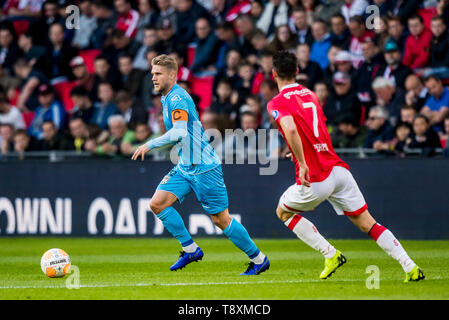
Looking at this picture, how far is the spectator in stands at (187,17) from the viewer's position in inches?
730

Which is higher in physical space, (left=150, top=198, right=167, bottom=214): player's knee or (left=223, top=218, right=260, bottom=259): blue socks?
(left=150, top=198, right=167, bottom=214): player's knee

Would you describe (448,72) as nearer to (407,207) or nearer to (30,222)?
(407,207)

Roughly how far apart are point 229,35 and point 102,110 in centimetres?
303

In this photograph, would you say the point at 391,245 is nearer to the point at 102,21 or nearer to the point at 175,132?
the point at 175,132

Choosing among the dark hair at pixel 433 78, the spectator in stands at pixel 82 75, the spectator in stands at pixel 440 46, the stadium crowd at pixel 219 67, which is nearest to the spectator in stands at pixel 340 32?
the stadium crowd at pixel 219 67

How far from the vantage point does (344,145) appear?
1503 cm

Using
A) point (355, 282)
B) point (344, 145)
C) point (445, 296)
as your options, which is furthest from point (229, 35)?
point (445, 296)

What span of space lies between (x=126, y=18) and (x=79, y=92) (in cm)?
256

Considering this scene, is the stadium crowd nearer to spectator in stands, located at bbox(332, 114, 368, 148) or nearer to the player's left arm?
spectator in stands, located at bbox(332, 114, 368, 148)

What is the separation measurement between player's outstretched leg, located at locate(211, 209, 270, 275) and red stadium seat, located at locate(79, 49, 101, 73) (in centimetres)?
1084

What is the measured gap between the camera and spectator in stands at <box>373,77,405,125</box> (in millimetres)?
15086

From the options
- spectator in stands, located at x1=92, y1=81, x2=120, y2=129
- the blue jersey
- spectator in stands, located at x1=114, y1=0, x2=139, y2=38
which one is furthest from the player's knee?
spectator in stands, located at x1=114, y1=0, x2=139, y2=38

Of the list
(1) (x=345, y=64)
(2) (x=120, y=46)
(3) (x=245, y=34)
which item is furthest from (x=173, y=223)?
(2) (x=120, y=46)

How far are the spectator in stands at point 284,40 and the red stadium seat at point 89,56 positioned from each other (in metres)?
4.89
